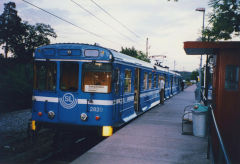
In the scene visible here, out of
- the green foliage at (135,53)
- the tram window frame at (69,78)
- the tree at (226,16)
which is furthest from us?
the green foliage at (135,53)

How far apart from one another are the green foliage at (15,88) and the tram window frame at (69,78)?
9339 mm

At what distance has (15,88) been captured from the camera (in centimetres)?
1633

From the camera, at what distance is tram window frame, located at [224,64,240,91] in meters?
7.08

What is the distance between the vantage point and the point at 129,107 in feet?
33.3

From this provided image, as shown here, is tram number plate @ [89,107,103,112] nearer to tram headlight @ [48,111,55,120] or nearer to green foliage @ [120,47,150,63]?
tram headlight @ [48,111,55,120]

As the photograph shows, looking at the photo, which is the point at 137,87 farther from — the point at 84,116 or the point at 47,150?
the point at 47,150

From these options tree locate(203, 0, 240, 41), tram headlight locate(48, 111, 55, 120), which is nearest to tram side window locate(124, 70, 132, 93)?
tram headlight locate(48, 111, 55, 120)

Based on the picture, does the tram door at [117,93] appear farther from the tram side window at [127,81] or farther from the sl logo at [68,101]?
the sl logo at [68,101]

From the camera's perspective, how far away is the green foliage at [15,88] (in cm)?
1589

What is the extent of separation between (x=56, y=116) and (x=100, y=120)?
130cm

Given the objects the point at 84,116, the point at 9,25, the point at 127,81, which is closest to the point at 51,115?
the point at 84,116

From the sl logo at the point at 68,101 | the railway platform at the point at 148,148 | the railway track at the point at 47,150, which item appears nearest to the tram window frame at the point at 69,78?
the sl logo at the point at 68,101

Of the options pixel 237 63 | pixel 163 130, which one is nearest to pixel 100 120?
pixel 163 130

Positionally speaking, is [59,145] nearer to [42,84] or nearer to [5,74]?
[42,84]
